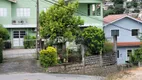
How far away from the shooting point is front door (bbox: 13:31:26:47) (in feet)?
138

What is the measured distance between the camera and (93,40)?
31.1 metres

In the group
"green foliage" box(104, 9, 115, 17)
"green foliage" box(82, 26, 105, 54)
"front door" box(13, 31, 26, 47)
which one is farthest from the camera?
"green foliage" box(104, 9, 115, 17)

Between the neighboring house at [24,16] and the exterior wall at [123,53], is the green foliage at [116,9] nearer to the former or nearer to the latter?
the neighboring house at [24,16]

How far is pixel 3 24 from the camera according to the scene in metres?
41.5

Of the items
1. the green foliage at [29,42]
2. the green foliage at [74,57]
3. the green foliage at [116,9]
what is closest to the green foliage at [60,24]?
the green foliage at [74,57]

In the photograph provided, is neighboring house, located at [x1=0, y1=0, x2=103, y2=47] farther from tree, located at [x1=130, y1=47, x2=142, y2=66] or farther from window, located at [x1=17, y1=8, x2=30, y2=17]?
tree, located at [x1=130, y1=47, x2=142, y2=66]

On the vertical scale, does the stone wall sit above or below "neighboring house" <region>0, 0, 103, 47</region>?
below

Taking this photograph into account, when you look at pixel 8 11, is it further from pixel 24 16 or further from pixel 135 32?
pixel 135 32

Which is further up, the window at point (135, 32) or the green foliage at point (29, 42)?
the window at point (135, 32)

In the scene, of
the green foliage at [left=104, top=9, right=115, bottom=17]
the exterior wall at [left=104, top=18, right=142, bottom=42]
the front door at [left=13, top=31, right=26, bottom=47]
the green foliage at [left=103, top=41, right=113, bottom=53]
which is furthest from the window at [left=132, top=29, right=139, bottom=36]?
the green foliage at [left=104, top=9, right=115, bottom=17]

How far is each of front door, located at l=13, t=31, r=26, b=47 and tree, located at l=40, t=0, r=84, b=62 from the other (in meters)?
11.0

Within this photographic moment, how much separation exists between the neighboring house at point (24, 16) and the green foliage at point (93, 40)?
9840mm

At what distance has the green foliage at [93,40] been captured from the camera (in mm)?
31031

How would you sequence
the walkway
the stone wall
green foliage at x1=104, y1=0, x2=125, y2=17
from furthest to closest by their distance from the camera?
green foliage at x1=104, y1=0, x2=125, y2=17
the stone wall
the walkway
